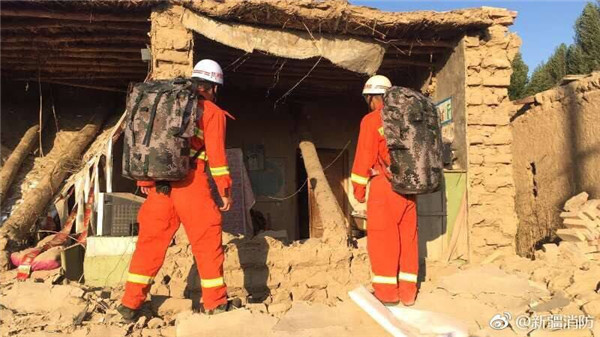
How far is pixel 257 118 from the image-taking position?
9078 mm

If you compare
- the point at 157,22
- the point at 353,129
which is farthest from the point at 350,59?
the point at 353,129

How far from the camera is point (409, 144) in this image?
149 inches

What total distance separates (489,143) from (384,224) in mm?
2577

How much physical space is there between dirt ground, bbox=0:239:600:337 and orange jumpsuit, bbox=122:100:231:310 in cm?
23

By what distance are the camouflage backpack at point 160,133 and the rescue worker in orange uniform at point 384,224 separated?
4.59 ft

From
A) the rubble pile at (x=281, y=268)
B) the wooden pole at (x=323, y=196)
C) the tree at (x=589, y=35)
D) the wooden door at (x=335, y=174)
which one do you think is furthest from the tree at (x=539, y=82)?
the rubble pile at (x=281, y=268)

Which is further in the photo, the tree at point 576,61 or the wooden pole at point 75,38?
the tree at point 576,61

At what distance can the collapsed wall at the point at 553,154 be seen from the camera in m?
6.75

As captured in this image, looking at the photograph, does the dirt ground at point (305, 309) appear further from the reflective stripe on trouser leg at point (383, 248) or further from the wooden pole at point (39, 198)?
the wooden pole at point (39, 198)

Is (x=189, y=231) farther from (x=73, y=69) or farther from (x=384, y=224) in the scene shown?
(x=73, y=69)

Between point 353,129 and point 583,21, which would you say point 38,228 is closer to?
point 353,129

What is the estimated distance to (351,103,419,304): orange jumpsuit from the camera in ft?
12.4

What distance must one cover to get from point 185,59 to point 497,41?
3641mm
